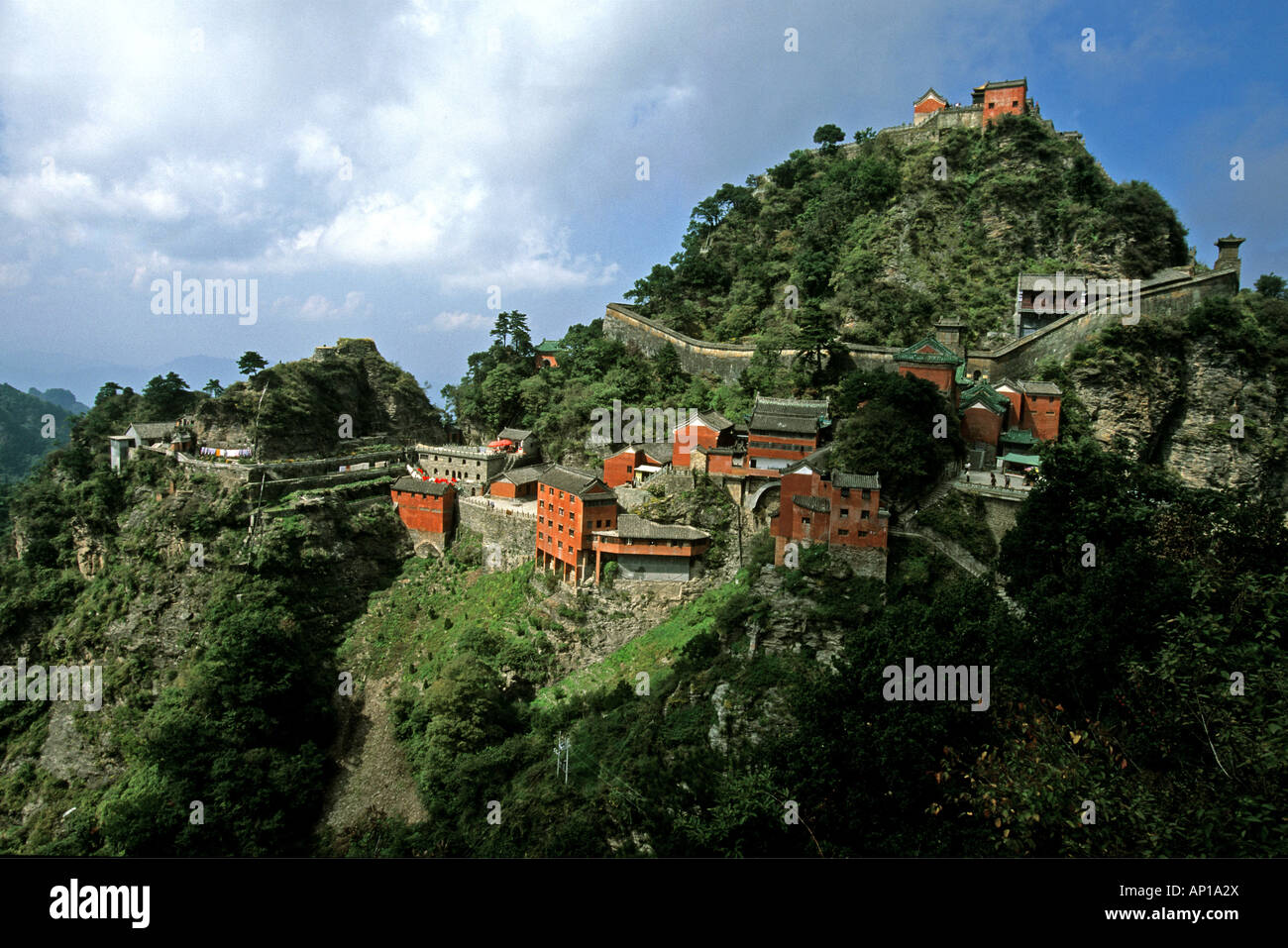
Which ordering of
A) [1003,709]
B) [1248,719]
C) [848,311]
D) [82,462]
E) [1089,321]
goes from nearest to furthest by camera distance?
1. [1248,719]
2. [1003,709]
3. [1089,321]
4. [848,311]
5. [82,462]

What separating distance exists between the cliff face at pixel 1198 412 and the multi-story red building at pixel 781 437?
11.2m

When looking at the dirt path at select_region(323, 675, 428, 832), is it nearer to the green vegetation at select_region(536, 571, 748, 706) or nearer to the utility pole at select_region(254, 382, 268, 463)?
the green vegetation at select_region(536, 571, 748, 706)

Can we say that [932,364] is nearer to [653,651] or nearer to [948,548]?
[948,548]

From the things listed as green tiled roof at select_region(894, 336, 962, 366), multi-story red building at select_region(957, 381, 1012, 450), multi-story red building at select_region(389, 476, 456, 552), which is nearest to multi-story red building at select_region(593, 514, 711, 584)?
green tiled roof at select_region(894, 336, 962, 366)

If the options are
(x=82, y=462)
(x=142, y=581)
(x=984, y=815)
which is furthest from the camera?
(x=82, y=462)

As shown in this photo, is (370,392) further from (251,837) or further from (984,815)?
(984,815)

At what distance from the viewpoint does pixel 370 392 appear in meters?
46.3

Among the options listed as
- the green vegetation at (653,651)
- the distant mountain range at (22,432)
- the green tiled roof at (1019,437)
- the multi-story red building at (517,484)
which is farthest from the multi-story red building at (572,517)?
the distant mountain range at (22,432)

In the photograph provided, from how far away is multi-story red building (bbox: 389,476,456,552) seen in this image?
36219mm

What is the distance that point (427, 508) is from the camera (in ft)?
120
